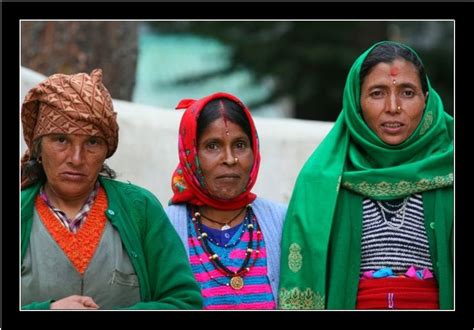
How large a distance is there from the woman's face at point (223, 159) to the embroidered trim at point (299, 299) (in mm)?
508

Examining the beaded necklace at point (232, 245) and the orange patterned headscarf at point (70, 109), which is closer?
the orange patterned headscarf at point (70, 109)

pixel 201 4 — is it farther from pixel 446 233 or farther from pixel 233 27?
pixel 233 27

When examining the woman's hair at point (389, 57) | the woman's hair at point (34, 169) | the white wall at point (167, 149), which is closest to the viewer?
the woman's hair at point (34, 169)

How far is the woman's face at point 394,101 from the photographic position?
528 cm

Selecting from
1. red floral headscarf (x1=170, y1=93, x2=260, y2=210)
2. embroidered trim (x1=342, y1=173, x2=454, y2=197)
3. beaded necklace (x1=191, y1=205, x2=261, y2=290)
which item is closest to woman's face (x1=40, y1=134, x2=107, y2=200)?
red floral headscarf (x1=170, y1=93, x2=260, y2=210)

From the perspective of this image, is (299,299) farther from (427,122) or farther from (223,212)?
(427,122)

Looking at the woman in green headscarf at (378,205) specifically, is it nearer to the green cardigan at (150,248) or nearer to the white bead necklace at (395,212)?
the white bead necklace at (395,212)

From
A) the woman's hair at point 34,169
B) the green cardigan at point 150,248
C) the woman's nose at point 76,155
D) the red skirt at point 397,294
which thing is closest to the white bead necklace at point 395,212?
the red skirt at point 397,294

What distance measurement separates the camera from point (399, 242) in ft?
17.1

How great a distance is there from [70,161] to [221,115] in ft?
2.46

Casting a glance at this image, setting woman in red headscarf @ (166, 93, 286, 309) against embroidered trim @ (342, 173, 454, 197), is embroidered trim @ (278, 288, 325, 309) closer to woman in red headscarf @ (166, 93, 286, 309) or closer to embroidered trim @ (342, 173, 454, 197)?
woman in red headscarf @ (166, 93, 286, 309)

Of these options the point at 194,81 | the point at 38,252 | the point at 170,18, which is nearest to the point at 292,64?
the point at 194,81

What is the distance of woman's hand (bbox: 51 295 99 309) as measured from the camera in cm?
476

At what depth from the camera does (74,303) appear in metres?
4.77
